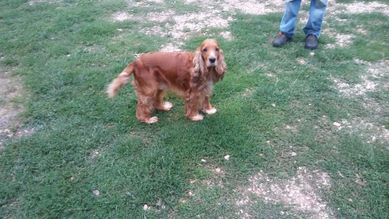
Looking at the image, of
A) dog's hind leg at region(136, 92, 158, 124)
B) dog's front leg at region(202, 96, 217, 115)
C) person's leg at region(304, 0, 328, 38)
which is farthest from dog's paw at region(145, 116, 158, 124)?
person's leg at region(304, 0, 328, 38)

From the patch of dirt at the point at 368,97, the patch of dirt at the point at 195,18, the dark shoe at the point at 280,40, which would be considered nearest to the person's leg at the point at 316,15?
the dark shoe at the point at 280,40

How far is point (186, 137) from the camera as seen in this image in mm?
4062

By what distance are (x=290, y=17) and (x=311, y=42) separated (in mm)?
532

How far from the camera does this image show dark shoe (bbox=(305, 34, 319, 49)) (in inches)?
220

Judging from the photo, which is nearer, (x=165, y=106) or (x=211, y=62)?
(x=211, y=62)

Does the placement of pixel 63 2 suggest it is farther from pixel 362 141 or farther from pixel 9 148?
pixel 362 141

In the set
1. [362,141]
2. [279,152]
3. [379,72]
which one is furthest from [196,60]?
[379,72]

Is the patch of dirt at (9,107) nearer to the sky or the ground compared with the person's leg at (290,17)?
nearer to the ground

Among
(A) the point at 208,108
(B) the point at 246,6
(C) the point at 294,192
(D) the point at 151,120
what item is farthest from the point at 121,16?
(C) the point at 294,192

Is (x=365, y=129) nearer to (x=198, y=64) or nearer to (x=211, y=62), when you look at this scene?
(x=211, y=62)

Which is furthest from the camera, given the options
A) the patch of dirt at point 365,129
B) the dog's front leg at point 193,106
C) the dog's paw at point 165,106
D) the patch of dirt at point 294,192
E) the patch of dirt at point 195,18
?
the patch of dirt at point 195,18

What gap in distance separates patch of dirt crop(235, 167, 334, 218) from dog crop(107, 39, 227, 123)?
1.17m

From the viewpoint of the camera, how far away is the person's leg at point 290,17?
18.5 feet

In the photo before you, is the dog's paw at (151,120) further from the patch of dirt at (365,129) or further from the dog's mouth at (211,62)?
the patch of dirt at (365,129)
